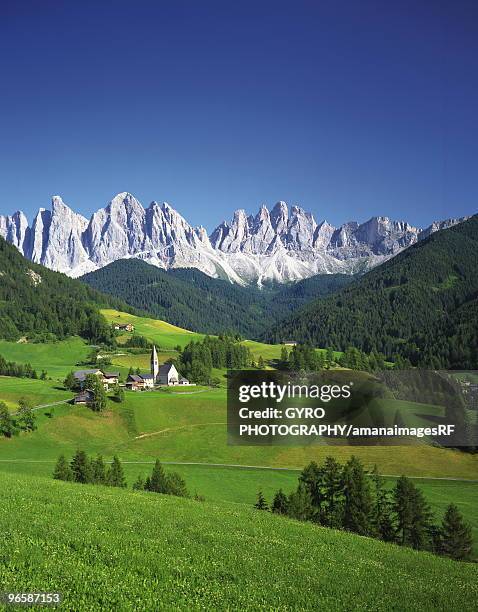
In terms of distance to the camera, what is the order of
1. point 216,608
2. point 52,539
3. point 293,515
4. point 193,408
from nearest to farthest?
1. point 216,608
2. point 52,539
3. point 293,515
4. point 193,408

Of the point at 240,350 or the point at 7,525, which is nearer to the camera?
the point at 7,525

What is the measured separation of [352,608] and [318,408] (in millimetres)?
82426

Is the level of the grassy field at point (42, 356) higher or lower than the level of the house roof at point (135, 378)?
higher

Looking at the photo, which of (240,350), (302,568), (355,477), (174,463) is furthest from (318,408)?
(240,350)

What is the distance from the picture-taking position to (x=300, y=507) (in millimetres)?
48562

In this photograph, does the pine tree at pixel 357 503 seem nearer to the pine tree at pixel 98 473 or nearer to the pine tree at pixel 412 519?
the pine tree at pixel 412 519

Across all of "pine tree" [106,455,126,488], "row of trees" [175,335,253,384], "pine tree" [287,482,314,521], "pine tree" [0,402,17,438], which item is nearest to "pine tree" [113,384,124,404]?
"pine tree" [0,402,17,438]

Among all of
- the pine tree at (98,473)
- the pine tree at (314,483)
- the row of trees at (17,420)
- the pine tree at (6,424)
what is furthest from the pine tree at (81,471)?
the row of trees at (17,420)

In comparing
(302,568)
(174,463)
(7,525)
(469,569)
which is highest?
(7,525)

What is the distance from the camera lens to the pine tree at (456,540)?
4761cm

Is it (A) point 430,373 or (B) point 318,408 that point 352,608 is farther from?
(A) point 430,373

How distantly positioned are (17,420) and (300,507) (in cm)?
7093

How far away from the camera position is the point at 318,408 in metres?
97.0

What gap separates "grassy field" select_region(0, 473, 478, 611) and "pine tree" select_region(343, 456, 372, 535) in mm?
19434
